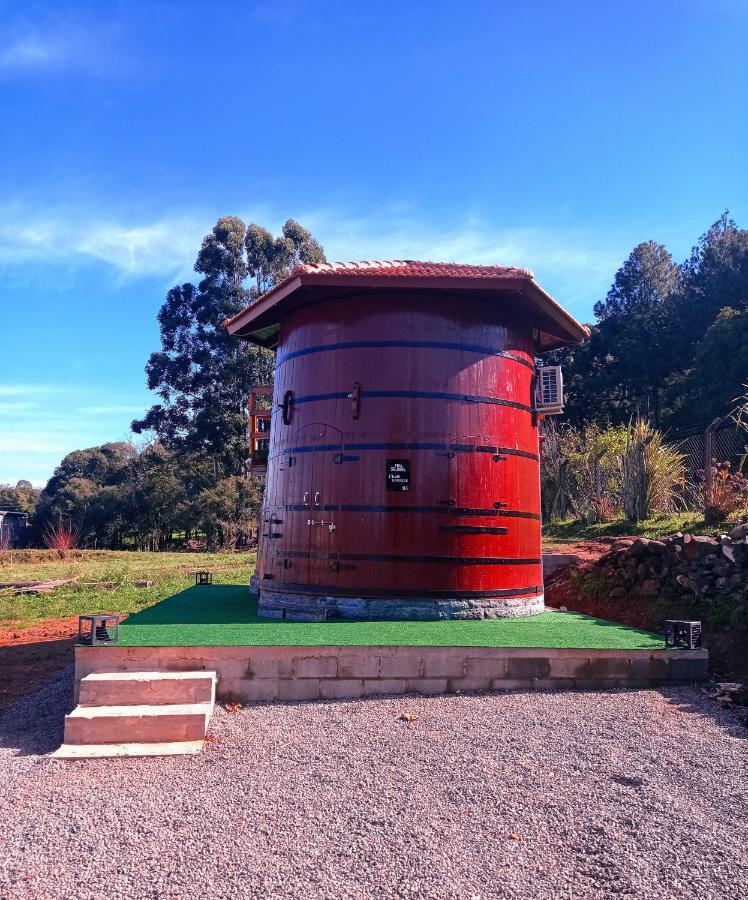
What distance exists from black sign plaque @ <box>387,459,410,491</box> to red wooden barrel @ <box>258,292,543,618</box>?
10mm

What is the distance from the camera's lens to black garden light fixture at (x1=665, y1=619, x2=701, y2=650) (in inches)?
195

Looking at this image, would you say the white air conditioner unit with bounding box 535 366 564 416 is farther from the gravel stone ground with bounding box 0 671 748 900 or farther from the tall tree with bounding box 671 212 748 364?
the tall tree with bounding box 671 212 748 364

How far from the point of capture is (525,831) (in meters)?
2.85

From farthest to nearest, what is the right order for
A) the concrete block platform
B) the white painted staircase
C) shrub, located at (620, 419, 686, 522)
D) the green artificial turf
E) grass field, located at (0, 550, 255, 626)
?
shrub, located at (620, 419, 686, 522), grass field, located at (0, 550, 255, 626), the green artificial turf, the concrete block platform, the white painted staircase

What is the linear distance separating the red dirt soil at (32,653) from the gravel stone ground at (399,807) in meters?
1.56

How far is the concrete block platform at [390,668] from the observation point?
4484mm

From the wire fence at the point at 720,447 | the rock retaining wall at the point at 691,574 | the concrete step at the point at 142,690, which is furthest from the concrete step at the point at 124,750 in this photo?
the wire fence at the point at 720,447

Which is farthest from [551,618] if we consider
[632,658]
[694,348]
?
[694,348]

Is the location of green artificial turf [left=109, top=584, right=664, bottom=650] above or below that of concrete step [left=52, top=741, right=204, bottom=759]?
above

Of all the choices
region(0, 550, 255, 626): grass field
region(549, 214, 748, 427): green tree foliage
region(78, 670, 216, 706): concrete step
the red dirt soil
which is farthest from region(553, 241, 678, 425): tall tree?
region(78, 670, 216, 706): concrete step

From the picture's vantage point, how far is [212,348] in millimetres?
28203

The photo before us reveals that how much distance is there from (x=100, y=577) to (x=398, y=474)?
9840mm

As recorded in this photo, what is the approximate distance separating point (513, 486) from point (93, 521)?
26.6m

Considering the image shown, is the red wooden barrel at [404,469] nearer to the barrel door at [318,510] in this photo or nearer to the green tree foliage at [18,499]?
the barrel door at [318,510]
